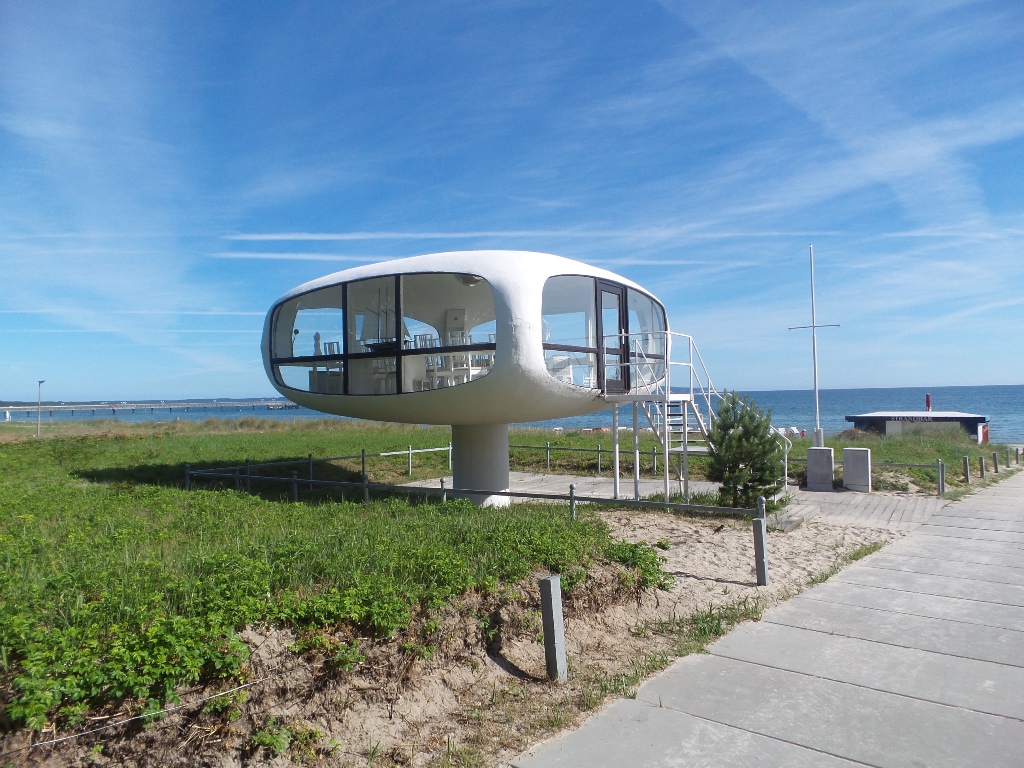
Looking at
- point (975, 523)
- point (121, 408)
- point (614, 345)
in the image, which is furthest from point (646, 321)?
point (121, 408)

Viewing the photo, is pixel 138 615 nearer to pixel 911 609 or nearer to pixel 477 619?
pixel 477 619

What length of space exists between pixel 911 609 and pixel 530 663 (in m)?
4.52

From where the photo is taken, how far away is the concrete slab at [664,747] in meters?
4.60

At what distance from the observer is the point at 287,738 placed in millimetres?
4609

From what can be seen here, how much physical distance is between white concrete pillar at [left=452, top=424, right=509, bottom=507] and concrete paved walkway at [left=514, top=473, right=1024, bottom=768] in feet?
27.6

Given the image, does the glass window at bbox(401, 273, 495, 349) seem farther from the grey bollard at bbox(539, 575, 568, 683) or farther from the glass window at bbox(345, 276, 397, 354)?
the grey bollard at bbox(539, 575, 568, 683)

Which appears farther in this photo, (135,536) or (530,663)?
(135,536)

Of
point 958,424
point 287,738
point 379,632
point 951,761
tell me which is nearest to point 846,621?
→ point 951,761

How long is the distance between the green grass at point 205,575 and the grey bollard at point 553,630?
770 millimetres

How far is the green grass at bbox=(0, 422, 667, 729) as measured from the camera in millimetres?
4434

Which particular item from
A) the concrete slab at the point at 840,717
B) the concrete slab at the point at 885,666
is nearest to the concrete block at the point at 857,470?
the concrete slab at the point at 885,666

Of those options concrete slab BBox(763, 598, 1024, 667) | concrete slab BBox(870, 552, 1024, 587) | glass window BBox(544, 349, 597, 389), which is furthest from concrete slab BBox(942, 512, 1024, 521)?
concrete slab BBox(763, 598, 1024, 667)

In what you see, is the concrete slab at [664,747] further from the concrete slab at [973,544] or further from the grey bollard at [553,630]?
the concrete slab at [973,544]

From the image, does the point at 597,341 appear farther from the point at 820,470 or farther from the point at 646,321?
the point at 820,470
